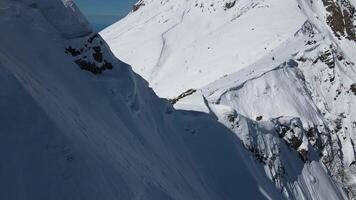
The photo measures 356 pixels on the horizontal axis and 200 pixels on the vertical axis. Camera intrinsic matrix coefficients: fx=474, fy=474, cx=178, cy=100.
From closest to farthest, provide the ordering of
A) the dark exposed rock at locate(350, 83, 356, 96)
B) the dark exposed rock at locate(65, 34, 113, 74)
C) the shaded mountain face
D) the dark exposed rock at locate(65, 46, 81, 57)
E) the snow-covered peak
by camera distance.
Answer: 1. the snow-covered peak
2. the dark exposed rock at locate(65, 46, 81, 57)
3. the dark exposed rock at locate(65, 34, 113, 74)
4. the shaded mountain face
5. the dark exposed rock at locate(350, 83, 356, 96)

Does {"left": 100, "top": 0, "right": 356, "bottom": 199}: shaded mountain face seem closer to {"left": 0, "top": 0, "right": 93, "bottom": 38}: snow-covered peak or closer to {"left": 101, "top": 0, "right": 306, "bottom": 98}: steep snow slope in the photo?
{"left": 101, "top": 0, "right": 306, "bottom": 98}: steep snow slope

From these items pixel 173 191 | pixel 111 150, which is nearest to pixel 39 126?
pixel 111 150

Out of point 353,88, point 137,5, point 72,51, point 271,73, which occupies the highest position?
point 137,5

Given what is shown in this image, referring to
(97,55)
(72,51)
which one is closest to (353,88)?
(97,55)

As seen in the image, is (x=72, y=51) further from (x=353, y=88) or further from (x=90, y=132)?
(x=353, y=88)

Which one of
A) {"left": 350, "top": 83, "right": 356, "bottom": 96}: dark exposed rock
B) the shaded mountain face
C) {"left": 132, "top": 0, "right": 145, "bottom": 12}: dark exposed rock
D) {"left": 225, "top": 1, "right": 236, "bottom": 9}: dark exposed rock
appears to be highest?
{"left": 132, "top": 0, "right": 145, "bottom": 12}: dark exposed rock

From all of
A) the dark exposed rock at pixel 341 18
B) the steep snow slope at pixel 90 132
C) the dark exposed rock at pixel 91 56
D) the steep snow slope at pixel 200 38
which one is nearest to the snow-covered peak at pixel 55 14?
the steep snow slope at pixel 90 132

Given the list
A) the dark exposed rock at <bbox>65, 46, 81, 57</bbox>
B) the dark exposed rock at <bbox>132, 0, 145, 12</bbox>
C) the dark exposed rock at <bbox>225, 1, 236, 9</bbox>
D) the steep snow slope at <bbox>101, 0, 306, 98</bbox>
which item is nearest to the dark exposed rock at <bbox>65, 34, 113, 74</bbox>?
the dark exposed rock at <bbox>65, 46, 81, 57</bbox>
